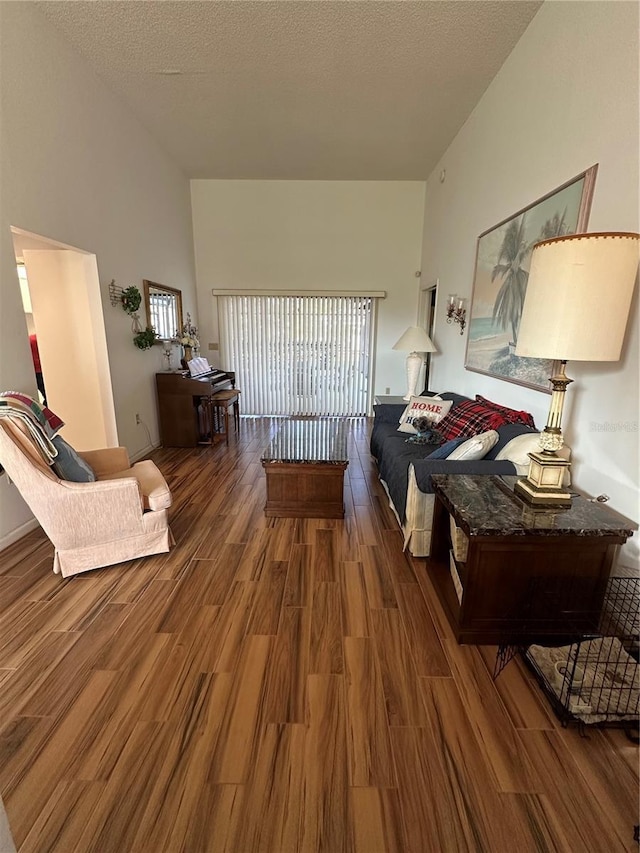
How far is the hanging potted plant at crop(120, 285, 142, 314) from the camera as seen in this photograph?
3.76 metres

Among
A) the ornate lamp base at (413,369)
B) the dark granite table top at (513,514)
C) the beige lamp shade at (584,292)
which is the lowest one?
the dark granite table top at (513,514)

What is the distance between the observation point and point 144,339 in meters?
4.05

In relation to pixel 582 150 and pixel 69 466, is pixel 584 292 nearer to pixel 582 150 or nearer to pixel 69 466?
pixel 582 150

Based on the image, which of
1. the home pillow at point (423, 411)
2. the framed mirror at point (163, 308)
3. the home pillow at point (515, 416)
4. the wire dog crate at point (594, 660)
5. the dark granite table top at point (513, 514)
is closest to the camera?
the wire dog crate at point (594, 660)

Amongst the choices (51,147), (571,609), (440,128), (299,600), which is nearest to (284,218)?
(440,128)

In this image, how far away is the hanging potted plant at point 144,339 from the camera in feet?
13.2

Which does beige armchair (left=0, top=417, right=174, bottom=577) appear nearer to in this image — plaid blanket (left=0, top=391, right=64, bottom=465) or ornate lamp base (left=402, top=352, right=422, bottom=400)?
plaid blanket (left=0, top=391, right=64, bottom=465)

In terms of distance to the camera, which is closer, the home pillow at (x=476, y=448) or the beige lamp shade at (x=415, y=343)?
the home pillow at (x=476, y=448)

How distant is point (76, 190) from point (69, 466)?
2436 mm

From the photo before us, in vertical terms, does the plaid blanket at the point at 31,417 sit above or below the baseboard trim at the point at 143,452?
above

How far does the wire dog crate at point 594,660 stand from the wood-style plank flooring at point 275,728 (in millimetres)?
71

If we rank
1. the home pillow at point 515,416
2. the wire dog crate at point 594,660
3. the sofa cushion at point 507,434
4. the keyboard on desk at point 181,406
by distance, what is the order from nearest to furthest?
the wire dog crate at point 594,660, the sofa cushion at point 507,434, the home pillow at point 515,416, the keyboard on desk at point 181,406

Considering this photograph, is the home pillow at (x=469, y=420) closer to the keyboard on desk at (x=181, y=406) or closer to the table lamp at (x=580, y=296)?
the table lamp at (x=580, y=296)

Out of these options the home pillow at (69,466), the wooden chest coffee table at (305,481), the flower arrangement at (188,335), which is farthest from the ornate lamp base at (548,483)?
→ the flower arrangement at (188,335)
